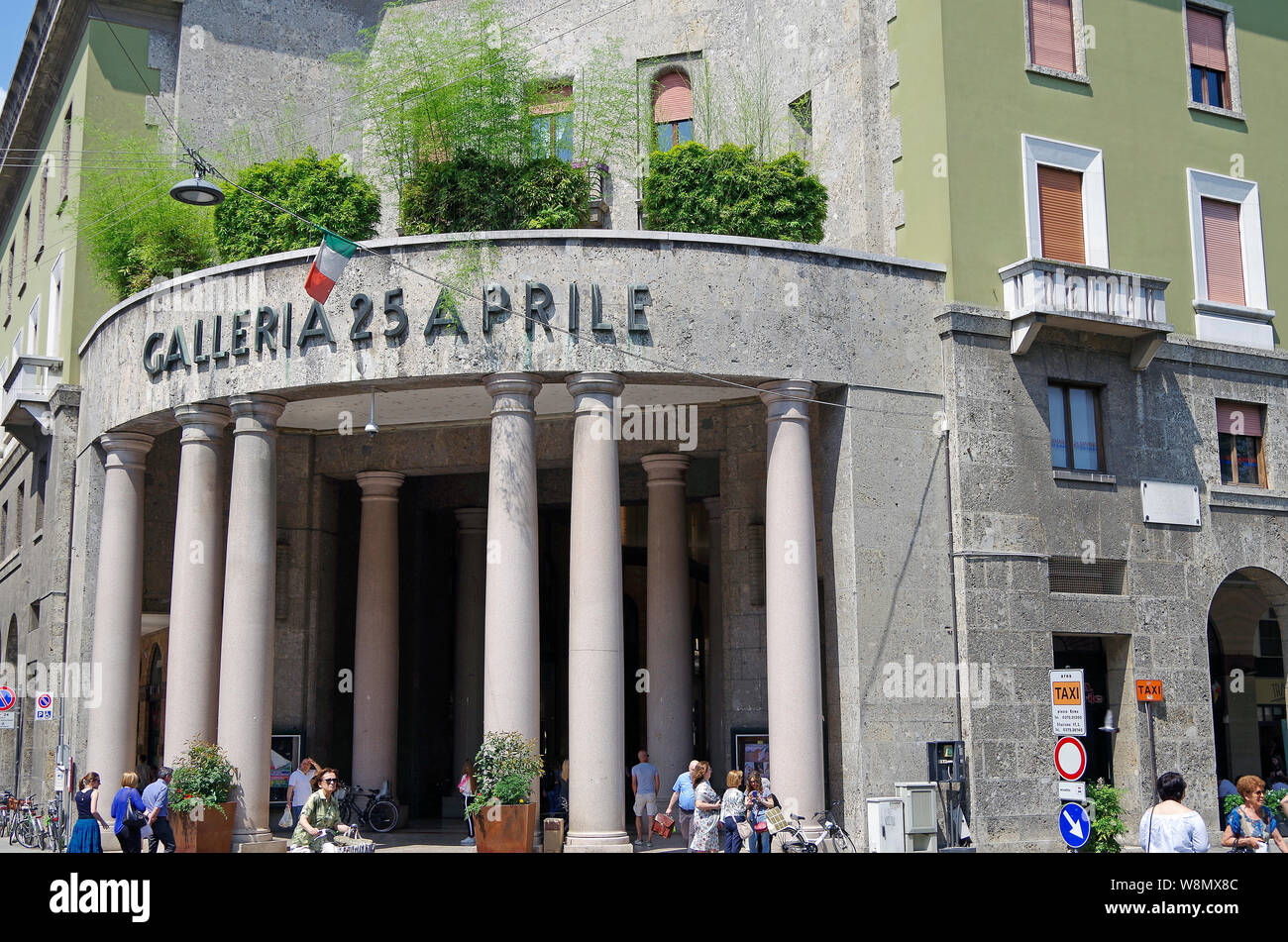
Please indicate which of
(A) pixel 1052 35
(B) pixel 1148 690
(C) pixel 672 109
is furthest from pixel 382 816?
(A) pixel 1052 35

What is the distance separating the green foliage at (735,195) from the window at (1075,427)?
5.11m

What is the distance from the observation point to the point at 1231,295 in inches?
1052

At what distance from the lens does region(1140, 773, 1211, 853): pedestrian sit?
10969 millimetres

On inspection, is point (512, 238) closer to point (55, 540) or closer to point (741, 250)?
point (741, 250)

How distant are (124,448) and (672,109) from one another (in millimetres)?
13481

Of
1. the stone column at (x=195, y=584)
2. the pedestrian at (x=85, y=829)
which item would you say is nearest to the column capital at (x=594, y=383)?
the stone column at (x=195, y=584)

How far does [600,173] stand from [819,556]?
31.7 feet

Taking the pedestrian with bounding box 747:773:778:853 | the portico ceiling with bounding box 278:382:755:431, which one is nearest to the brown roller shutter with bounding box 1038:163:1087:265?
the portico ceiling with bounding box 278:382:755:431

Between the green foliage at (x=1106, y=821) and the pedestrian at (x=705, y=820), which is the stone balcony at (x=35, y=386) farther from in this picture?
the green foliage at (x=1106, y=821)

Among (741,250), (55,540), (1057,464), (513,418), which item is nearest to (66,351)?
(55,540)

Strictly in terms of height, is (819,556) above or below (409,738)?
above

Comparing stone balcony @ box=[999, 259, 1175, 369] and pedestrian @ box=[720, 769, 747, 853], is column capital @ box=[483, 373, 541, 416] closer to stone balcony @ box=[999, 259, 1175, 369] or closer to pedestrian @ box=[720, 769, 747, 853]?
pedestrian @ box=[720, 769, 747, 853]

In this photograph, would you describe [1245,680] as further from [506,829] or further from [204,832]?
[204,832]

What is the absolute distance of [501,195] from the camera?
24281 mm
